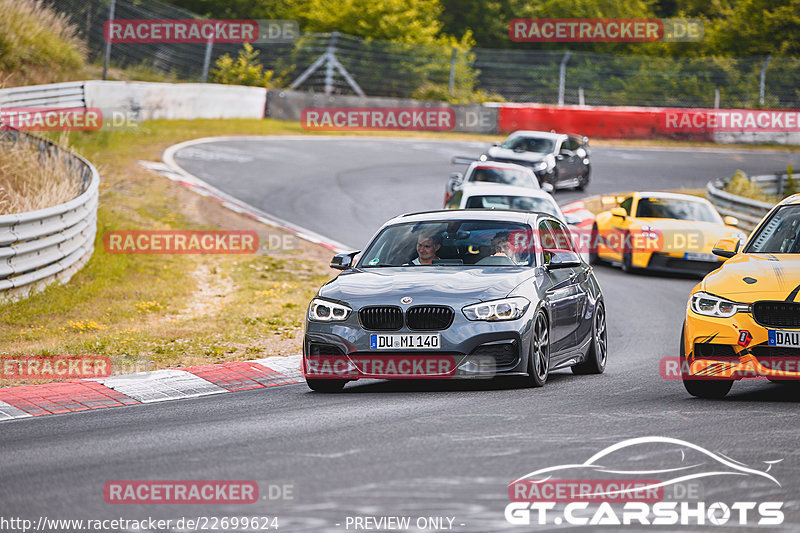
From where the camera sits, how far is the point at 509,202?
18.8 meters

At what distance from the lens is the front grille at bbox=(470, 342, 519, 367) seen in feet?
30.4

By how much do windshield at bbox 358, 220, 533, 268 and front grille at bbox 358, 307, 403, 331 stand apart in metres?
0.97

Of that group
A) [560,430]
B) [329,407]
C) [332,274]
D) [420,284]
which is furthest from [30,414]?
[332,274]

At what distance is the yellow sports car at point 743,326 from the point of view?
8.85 meters

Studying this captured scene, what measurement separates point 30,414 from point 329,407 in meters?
2.11

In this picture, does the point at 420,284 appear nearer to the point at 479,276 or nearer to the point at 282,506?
the point at 479,276

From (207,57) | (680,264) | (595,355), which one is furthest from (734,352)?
(207,57)

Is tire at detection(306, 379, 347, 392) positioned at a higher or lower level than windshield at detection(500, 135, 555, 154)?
lower

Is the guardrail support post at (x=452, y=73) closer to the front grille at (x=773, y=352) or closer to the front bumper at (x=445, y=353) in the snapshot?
the front bumper at (x=445, y=353)

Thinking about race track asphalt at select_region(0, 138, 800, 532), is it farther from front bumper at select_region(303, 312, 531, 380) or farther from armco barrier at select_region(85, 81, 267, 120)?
armco barrier at select_region(85, 81, 267, 120)

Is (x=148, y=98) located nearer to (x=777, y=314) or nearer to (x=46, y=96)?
(x=46, y=96)

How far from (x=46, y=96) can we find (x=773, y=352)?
2048 centimetres
